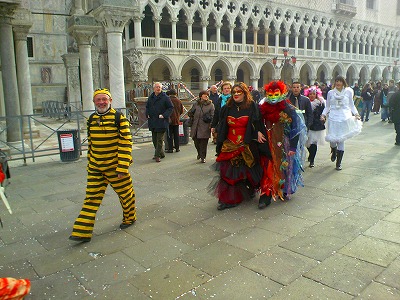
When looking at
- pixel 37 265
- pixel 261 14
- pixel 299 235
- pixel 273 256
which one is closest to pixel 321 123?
pixel 299 235

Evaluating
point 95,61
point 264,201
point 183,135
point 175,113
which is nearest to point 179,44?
point 95,61

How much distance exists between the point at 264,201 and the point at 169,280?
2.19m

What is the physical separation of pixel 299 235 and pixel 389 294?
1228 mm

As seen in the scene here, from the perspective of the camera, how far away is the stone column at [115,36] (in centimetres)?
1067

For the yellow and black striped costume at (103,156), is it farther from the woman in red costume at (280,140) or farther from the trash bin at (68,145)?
the trash bin at (68,145)

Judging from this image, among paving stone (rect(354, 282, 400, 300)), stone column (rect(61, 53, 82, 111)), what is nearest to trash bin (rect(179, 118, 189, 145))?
paving stone (rect(354, 282, 400, 300))

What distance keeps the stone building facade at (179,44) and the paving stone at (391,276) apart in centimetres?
898

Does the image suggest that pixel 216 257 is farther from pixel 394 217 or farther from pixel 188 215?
pixel 394 217

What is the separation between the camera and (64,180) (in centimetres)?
677

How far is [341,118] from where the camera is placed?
6973 millimetres

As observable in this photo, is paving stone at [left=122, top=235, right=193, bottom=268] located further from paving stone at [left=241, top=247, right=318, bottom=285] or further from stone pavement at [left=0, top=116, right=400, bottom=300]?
paving stone at [left=241, top=247, right=318, bottom=285]

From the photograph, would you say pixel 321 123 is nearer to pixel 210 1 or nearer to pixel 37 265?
pixel 37 265

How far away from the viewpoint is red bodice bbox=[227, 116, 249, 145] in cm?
480

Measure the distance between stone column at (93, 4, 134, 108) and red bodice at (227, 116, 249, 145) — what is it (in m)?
7.17
